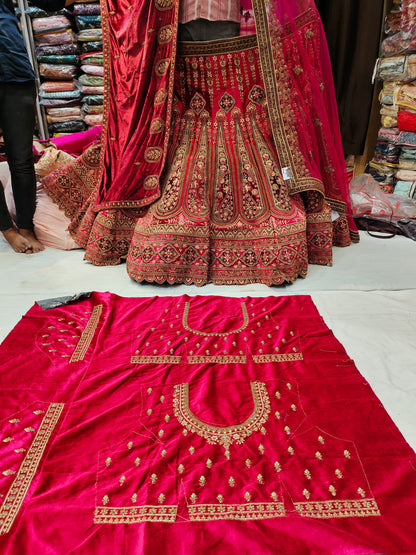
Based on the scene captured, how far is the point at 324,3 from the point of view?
3.21 metres

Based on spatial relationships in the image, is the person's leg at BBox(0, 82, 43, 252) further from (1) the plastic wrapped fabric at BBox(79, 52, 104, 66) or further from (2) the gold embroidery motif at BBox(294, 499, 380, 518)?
(1) the plastic wrapped fabric at BBox(79, 52, 104, 66)

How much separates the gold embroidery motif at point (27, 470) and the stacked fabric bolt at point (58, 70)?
13.7 feet

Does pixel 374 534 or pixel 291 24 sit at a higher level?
pixel 291 24

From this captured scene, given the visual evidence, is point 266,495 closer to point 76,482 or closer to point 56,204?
point 76,482

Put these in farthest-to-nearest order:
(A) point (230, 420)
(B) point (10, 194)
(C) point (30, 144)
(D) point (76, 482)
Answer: (B) point (10, 194) < (C) point (30, 144) < (A) point (230, 420) < (D) point (76, 482)

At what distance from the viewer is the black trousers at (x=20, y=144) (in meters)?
2.16

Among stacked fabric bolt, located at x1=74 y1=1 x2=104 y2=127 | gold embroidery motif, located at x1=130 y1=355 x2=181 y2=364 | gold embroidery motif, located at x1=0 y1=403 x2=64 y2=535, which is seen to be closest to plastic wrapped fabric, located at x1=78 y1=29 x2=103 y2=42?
stacked fabric bolt, located at x1=74 y1=1 x2=104 y2=127

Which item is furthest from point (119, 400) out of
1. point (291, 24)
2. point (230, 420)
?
point (291, 24)

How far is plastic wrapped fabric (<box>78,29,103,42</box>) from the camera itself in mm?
4281

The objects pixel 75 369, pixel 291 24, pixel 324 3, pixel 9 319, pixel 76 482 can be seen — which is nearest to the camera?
pixel 76 482

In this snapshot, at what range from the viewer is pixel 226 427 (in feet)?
3.71

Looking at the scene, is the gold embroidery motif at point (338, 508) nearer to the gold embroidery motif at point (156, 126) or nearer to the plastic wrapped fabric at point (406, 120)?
the gold embroidery motif at point (156, 126)

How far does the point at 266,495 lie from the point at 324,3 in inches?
140

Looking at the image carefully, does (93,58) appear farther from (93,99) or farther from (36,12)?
(36,12)
